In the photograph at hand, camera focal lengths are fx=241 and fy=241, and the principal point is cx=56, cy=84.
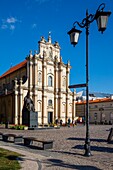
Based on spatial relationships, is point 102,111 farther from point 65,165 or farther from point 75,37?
point 65,165

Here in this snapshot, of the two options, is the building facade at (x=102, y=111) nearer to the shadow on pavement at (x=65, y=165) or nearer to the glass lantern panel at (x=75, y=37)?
the glass lantern panel at (x=75, y=37)

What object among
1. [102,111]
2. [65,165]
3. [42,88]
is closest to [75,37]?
[65,165]

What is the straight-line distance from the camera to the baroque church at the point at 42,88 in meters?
54.5

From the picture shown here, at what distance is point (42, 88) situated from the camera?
56969 mm

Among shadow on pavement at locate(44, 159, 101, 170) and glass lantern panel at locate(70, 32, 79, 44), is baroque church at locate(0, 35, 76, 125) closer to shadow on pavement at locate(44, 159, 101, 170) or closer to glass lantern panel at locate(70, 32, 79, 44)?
glass lantern panel at locate(70, 32, 79, 44)

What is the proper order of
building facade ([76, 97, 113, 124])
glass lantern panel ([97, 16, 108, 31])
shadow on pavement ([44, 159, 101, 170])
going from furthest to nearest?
building facade ([76, 97, 113, 124]), glass lantern panel ([97, 16, 108, 31]), shadow on pavement ([44, 159, 101, 170])

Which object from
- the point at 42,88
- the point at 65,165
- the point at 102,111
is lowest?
the point at 102,111

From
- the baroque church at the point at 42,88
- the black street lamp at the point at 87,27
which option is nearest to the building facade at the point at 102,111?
the baroque church at the point at 42,88

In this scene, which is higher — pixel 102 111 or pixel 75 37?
pixel 75 37

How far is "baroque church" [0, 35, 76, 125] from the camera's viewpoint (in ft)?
179

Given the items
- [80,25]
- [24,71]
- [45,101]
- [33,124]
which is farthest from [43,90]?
[80,25]

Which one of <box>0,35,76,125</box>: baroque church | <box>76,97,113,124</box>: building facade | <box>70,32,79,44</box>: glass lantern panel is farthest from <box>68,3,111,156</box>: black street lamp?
<box>76,97,113,124</box>: building facade

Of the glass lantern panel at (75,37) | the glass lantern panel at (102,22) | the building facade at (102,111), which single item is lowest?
the building facade at (102,111)

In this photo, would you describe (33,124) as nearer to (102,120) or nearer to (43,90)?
(43,90)
